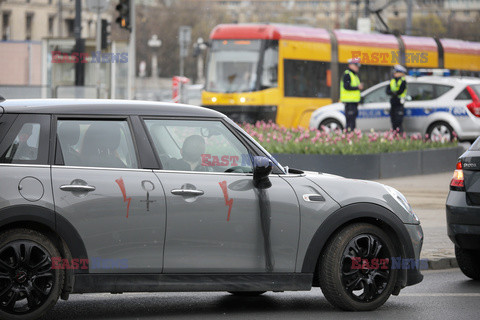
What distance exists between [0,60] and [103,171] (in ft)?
91.6

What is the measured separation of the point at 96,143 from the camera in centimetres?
737

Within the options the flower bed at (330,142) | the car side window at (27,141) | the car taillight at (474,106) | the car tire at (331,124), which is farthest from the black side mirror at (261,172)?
the car tire at (331,124)

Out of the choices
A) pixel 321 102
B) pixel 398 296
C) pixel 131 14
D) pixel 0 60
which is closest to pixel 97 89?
pixel 131 14

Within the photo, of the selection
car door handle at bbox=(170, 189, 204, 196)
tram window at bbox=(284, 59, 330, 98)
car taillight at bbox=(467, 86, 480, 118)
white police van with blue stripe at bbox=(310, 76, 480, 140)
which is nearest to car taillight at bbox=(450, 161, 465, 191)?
car door handle at bbox=(170, 189, 204, 196)

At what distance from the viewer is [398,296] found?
877 cm

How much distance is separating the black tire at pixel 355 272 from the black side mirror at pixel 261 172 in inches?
25.9

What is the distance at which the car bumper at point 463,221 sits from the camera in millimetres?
9023

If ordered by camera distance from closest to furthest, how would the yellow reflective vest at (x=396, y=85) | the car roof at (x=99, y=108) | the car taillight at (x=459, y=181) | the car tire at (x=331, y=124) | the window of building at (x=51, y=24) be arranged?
the car roof at (x=99, y=108) < the car taillight at (x=459, y=181) < the yellow reflective vest at (x=396, y=85) < the car tire at (x=331, y=124) < the window of building at (x=51, y=24)

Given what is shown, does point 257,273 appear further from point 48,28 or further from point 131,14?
point 48,28

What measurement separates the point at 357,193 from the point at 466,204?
1627 millimetres

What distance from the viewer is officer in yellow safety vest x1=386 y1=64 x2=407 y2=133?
2270cm

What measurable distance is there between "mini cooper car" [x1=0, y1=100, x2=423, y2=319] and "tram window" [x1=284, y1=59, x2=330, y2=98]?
22.2 m

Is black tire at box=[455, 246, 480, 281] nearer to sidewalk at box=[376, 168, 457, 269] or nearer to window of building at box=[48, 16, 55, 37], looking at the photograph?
sidewalk at box=[376, 168, 457, 269]

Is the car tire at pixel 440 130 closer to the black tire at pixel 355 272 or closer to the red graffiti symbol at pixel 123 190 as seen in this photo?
the black tire at pixel 355 272
